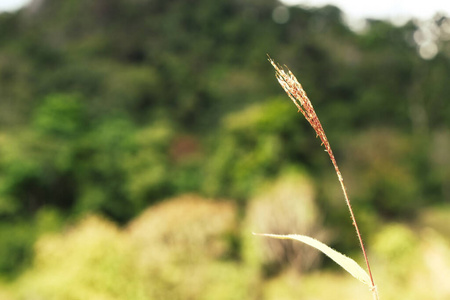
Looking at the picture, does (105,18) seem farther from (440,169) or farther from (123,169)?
(440,169)

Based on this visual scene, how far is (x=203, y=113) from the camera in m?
19.5

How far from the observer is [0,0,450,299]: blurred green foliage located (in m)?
14.1

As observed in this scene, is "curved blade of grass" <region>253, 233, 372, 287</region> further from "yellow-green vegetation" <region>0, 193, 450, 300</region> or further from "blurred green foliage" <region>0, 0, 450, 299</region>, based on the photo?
"blurred green foliage" <region>0, 0, 450, 299</region>

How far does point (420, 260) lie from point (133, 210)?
9226 millimetres

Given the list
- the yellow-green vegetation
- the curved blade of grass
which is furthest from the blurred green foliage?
the curved blade of grass

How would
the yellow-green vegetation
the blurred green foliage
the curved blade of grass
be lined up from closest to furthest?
the curved blade of grass
the yellow-green vegetation
the blurred green foliage

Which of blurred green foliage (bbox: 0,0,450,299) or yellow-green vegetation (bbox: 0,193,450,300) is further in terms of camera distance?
blurred green foliage (bbox: 0,0,450,299)

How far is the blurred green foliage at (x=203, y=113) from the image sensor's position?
46.3 feet

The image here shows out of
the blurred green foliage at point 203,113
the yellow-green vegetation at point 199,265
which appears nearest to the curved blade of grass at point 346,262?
the yellow-green vegetation at point 199,265

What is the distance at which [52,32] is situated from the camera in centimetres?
2412

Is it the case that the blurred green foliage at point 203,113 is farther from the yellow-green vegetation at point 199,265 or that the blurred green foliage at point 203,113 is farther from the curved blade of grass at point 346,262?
the curved blade of grass at point 346,262

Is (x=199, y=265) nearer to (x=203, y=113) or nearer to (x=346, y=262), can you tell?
(x=346, y=262)

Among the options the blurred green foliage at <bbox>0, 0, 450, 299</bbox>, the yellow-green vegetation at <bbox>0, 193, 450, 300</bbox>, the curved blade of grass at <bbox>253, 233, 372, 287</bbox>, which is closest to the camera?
the curved blade of grass at <bbox>253, 233, 372, 287</bbox>

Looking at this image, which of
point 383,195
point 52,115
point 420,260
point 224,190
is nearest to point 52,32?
point 52,115
